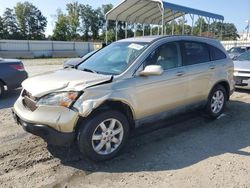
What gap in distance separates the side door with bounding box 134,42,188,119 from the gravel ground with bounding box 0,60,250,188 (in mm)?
434

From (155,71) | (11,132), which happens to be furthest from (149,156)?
(11,132)

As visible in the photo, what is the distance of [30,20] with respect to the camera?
78.8 m

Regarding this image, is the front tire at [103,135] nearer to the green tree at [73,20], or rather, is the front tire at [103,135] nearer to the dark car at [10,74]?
the dark car at [10,74]

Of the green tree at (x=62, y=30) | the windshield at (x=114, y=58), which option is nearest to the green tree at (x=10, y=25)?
the green tree at (x=62, y=30)

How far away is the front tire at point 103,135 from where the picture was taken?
374 centimetres

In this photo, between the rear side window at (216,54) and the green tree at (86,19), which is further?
the green tree at (86,19)

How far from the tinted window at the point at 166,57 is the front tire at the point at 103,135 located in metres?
1.04

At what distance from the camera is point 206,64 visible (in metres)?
5.53

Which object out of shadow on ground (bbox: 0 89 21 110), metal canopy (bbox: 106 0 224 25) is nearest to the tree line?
metal canopy (bbox: 106 0 224 25)

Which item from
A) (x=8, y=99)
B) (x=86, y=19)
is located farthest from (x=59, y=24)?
(x=8, y=99)

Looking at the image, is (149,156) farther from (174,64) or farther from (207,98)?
(207,98)

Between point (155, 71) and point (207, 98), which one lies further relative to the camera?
point (207, 98)

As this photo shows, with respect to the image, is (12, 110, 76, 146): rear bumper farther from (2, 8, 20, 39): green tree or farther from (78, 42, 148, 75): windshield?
(2, 8, 20, 39): green tree

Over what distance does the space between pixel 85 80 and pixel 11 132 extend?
2187 millimetres
